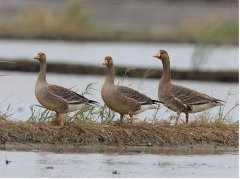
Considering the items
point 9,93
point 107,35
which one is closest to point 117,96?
point 9,93

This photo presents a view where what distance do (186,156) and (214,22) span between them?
23.5 m

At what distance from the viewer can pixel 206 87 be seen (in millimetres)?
23266

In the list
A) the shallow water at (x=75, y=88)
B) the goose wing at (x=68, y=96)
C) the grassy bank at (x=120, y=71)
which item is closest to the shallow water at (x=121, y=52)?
the grassy bank at (x=120, y=71)

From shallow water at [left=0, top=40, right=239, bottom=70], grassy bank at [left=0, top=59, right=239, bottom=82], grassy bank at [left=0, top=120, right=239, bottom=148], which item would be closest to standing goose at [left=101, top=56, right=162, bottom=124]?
grassy bank at [left=0, top=120, right=239, bottom=148]

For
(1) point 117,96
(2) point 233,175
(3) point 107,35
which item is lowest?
(2) point 233,175

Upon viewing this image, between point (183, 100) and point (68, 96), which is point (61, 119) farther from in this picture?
point (183, 100)

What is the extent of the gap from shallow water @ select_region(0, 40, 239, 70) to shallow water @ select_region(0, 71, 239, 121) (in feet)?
7.57

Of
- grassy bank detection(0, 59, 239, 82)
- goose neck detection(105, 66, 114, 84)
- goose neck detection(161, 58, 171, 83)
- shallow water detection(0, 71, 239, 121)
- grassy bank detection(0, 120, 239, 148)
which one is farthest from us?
grassy bank detection(0, 59, 239, 82)

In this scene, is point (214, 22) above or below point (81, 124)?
above

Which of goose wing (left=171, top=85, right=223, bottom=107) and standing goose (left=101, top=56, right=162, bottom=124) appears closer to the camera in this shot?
standing goose (left=101, top=56, right=162, bottom=124)

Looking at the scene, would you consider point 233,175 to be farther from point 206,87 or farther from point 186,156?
point 206,87

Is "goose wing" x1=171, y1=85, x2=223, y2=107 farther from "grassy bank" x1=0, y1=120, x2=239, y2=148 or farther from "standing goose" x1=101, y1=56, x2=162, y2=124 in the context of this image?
"standing goose" x1=101, y1=56, x2=162, y2=124

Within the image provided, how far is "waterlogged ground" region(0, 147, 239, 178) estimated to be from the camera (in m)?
11.8

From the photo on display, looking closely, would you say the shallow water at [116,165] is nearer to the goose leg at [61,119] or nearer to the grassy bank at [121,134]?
the grassy bank at [121,134]
